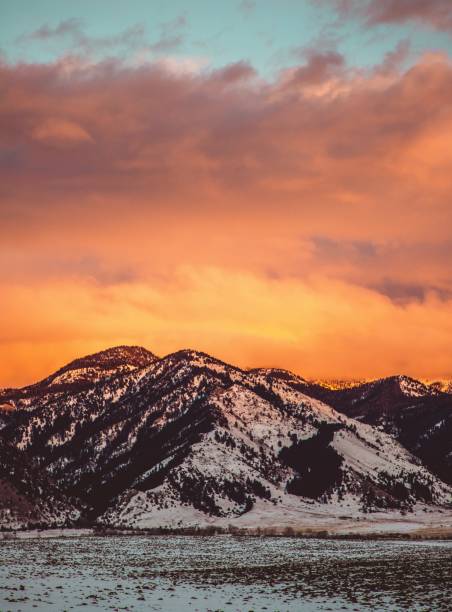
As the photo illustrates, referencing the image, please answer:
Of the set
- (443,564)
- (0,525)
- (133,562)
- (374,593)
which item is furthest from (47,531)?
(374,593)

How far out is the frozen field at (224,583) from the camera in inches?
1865

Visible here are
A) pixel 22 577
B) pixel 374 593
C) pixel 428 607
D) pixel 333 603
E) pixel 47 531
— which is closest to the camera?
pixel 428 607

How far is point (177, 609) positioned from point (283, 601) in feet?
26.5

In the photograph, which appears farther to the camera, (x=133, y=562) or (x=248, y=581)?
(x=133, y=562)

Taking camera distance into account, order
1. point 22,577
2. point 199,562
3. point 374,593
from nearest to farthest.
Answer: point 374,593
point 22,577
point 199,562

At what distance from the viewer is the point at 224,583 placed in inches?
Result: 2473

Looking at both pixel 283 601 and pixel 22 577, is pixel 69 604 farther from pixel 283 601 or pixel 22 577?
pixel 22 577

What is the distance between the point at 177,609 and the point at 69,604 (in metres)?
6.78

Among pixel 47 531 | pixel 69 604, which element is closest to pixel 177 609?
pixel 69 604

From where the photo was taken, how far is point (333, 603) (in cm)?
4825

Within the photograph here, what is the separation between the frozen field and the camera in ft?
155

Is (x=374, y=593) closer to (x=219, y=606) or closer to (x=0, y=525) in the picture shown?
(x=219, y=606)

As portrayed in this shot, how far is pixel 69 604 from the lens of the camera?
46.1 metres

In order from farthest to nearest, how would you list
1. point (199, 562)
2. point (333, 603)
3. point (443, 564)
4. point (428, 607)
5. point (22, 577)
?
point (199, 562)
point (443, 564)
point (22, 577)
point (333, 603)
point (428, 607)
